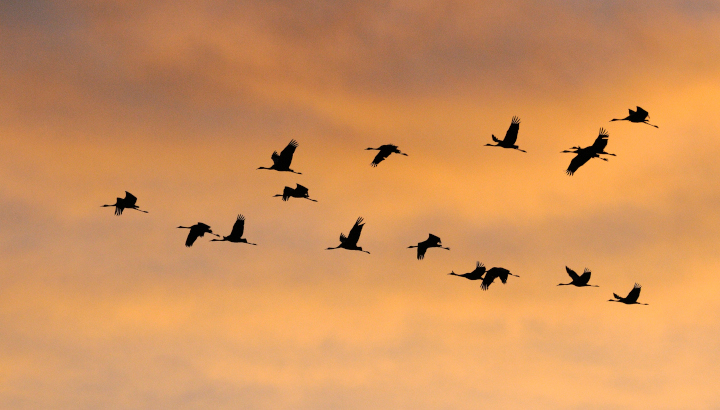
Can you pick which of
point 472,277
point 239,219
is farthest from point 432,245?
point 239,219

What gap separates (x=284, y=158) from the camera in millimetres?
68250

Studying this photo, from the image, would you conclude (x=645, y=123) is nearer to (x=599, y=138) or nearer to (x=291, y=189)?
(x=599, y=138)

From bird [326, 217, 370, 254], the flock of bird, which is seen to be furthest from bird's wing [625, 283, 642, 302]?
bird [326, 217, 370, 254]

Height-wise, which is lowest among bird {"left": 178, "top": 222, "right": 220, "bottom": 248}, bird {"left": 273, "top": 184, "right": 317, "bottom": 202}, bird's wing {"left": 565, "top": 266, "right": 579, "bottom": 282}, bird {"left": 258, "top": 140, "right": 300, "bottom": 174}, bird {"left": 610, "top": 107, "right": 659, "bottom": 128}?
bird {"left": 178, "top": 222, "right": 220, "bottom": 248}

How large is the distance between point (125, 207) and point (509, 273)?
24.7 metres

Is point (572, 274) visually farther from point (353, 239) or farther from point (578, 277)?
point (353, 239)

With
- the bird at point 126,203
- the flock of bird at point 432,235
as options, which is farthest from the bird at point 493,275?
the bird at point 126,203

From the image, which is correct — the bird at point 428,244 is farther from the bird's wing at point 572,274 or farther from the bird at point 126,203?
the bird at point 126,203

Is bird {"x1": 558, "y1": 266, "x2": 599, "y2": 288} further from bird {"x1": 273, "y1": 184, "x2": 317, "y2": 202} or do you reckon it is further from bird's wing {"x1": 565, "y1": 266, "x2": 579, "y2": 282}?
bird {"x1": 273, "y1": 184, "x2": 317, "y2": 202}

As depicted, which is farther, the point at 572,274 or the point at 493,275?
the point at 572,274

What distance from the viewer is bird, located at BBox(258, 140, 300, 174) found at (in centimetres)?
6794

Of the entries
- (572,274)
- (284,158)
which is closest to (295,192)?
(284,158)

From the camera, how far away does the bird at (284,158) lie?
2675 inches

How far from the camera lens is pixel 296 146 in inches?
2675
